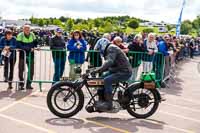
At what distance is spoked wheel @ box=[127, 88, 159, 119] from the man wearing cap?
3.98 m

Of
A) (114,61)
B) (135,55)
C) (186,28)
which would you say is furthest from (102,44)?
(186,28)

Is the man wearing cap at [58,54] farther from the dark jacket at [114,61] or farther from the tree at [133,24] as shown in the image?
the tree at [133,24]

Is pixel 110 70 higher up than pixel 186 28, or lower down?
lower down

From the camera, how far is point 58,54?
507 inches

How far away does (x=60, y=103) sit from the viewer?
9016 mm

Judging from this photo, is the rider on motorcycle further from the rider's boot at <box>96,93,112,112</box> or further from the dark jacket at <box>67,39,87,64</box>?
the dark jacket at <box>67,39,87,64</box>

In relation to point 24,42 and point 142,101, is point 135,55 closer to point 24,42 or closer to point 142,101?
point 24,42

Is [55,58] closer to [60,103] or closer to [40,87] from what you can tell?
[40,87]

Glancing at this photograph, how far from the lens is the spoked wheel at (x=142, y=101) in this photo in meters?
9.20

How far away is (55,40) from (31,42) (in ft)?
3.16

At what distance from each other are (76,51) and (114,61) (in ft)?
12.6

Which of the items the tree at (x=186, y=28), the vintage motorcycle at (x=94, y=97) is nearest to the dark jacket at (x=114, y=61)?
the vintage motorcycle at (x=94, y=97)

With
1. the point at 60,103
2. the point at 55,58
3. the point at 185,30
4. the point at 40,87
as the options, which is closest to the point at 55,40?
the point at 55,58

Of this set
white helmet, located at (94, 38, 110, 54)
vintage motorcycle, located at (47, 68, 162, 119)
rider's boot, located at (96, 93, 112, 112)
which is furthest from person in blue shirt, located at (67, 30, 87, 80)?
rider's boot, located at (96, 93, 112, 112)
